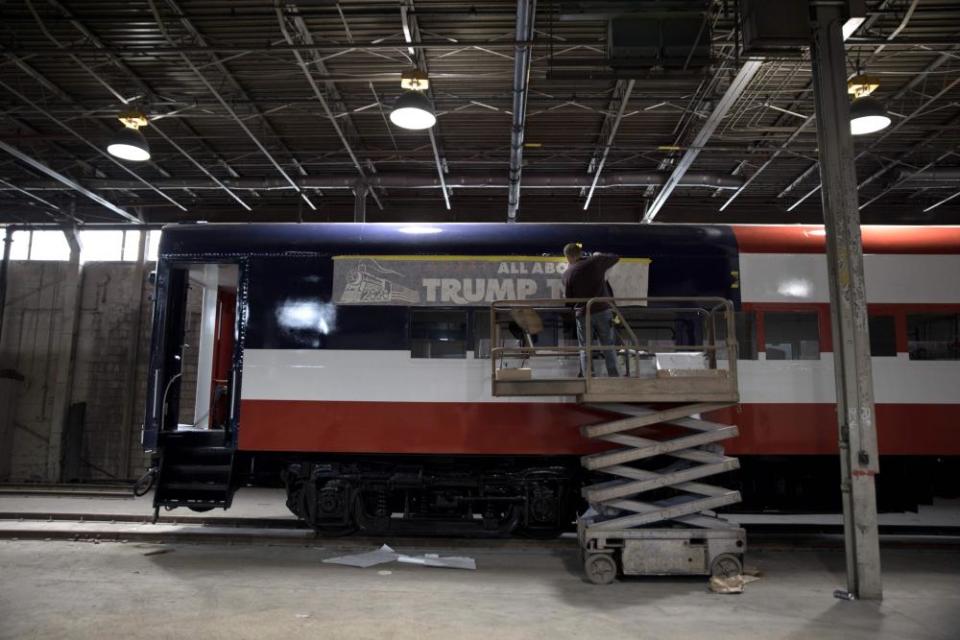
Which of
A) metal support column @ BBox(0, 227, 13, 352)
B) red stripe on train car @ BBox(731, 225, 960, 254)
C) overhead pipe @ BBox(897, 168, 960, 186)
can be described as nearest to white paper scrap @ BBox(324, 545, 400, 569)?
red stripe on train car @ BBox(731, 225, 960, 254)

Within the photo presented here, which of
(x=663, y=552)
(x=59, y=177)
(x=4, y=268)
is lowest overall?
(x=663, y=552)

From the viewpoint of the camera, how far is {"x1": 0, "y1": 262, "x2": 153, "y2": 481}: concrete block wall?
15383 mm

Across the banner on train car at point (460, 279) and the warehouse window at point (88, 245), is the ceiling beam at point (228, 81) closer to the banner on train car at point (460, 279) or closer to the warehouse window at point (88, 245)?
the banner on train car at point (460, 279)

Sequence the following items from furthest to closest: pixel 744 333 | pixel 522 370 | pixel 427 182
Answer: pixel 427 182 → pixel 744 333 → pixel 522 370

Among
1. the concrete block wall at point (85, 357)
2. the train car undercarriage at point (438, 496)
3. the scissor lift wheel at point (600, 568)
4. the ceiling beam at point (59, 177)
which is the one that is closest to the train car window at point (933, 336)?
the train car undercarriage at point (438, 496)

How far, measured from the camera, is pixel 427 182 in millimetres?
13617

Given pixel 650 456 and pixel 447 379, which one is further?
pixel 447 379

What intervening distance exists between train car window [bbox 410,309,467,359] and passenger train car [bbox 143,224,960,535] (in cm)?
2

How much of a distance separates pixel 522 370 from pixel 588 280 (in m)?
1.18

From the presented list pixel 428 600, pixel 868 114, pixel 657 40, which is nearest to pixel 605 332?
pixel 428 600

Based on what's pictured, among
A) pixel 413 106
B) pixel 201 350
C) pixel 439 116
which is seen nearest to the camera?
pixel 201 350

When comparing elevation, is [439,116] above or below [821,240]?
above

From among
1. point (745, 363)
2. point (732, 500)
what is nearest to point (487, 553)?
point (732, 500)

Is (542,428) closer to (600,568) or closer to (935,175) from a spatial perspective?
(600,568)
